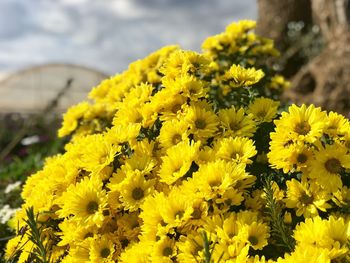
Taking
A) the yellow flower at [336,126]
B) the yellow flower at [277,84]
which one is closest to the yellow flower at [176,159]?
the yellow flower at [336,126]

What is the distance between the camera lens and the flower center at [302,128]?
193 cm

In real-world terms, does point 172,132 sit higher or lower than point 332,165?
higher

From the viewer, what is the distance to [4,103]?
1647 centimetres

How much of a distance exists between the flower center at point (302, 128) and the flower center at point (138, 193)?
0.56 metres

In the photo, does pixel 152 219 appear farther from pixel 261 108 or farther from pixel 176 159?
pixel 261 108

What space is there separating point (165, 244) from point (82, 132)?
4.94 ft

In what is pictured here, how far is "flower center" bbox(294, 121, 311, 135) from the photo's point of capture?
1933mm

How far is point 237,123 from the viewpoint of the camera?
2145 mm

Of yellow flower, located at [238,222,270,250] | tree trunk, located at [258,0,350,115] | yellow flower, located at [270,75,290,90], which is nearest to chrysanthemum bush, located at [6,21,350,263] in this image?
yellow flower, located at [238,222,270,250]

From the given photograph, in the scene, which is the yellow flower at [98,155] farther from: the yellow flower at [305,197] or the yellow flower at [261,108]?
the yellow flower at [305,197]

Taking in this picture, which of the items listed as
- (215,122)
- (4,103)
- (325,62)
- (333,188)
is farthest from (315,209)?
(4,103)

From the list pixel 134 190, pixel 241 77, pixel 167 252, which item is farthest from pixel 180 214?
pixel 241 77

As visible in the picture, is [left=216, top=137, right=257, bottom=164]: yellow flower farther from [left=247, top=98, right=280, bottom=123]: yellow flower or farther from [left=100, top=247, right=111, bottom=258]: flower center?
[left=100, top=247, right=111, bottom=258]: flower center

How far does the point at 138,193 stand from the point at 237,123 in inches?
17.5
